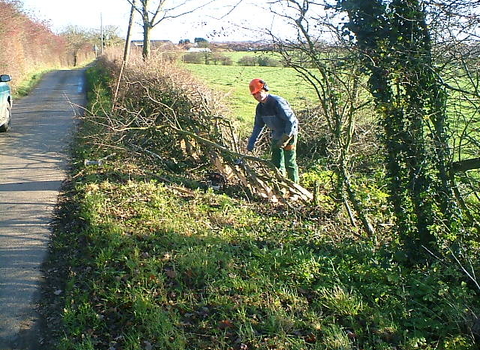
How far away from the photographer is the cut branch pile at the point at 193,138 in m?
7.80

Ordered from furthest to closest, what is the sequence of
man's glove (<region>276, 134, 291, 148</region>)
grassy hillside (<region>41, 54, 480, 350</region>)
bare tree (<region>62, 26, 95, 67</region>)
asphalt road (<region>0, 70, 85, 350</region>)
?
bare tree (<region>62, 26, 95, 67</region>), man's glove (<region>276, 134, 291, 148</region>), asphalt road (<region>0, 70, 85, 350</region>), grassy hillside (<region>41, 54, 480, 350</region>)

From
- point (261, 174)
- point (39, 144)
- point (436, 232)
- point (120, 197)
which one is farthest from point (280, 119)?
point (39, 144)

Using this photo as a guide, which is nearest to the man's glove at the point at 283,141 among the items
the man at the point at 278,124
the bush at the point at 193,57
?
the man at the point at 278,124

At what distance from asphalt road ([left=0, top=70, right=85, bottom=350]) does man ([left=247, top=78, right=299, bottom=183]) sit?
11.9ft

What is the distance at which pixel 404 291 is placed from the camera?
451 centimetres

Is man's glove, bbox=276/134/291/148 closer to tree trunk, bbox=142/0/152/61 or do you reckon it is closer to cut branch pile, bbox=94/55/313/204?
cut branch pile, bbox=94/55/313/204

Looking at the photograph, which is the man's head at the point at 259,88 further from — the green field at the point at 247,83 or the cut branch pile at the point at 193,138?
the cut branch pile at the point at 193,138

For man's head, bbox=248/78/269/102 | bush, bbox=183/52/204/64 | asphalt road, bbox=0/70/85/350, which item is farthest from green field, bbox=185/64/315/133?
asphalt road, bbox=0/70/85/350

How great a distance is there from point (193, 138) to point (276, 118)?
74.5 inches

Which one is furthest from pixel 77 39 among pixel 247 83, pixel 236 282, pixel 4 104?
pixel 236 282

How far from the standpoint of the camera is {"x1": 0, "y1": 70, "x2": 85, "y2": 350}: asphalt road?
4.32m

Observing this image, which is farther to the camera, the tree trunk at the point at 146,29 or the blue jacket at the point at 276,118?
the tree trunk at the point at 146,29

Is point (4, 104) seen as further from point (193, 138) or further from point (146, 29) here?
point (146, 29)

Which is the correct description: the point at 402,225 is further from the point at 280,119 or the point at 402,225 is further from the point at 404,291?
the point at 280,119
